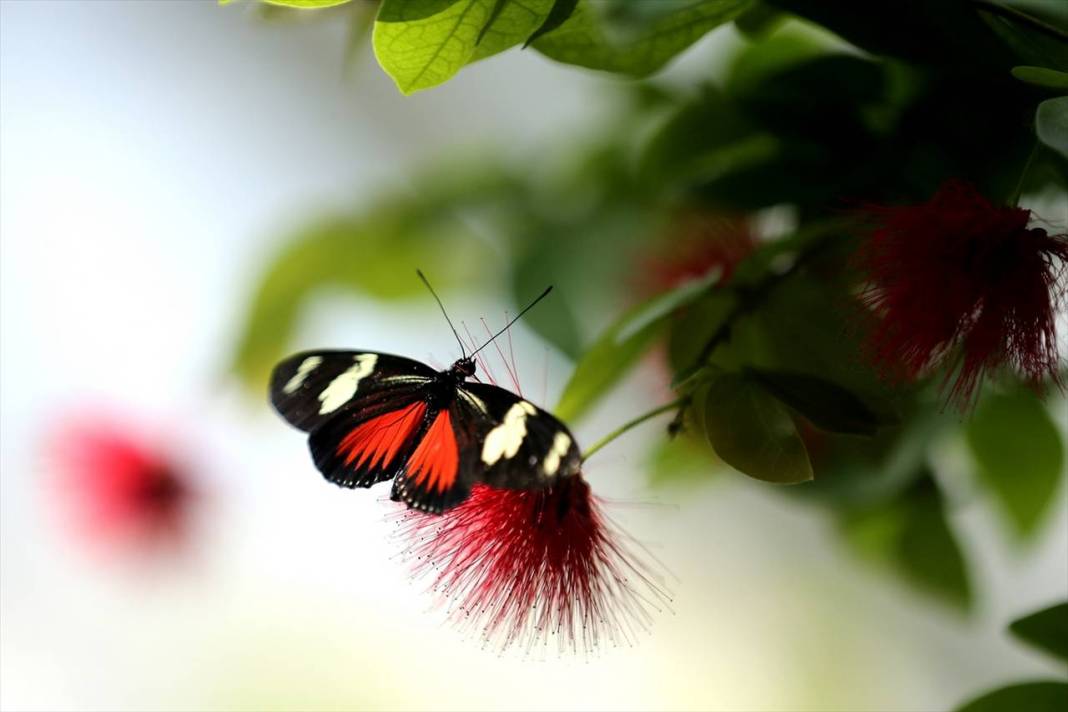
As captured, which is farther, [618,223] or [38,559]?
[38,559]

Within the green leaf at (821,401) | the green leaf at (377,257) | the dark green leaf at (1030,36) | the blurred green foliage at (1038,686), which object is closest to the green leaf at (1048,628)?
the blurred green foliage at (1038,686)

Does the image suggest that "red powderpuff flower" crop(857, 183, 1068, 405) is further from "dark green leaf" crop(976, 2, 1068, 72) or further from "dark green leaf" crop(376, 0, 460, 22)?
"dark green leaf" crop(376, 0, 460, 22)

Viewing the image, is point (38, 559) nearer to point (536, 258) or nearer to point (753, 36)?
point (536, 258)

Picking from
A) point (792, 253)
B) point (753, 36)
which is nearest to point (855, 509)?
point (792, 253)

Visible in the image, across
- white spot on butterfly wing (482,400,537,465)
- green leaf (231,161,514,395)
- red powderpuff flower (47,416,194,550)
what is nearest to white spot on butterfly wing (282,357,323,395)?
white spot on butterfly wing (482,400,537,465)

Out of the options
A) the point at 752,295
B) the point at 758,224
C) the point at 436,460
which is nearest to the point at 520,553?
the point at 436,460

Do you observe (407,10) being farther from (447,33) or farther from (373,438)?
(373,438)
